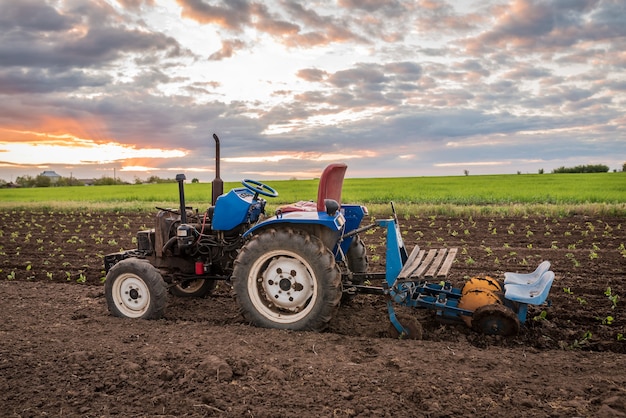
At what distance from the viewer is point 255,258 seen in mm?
5047

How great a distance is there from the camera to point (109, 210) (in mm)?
23219

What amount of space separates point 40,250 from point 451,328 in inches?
381

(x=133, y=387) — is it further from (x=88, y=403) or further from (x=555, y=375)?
(x=555, y=375)

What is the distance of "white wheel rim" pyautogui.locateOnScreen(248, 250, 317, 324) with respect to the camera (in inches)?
198

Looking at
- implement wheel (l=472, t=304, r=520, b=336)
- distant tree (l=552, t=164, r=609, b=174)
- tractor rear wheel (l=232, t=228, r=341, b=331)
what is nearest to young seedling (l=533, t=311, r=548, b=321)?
implement wheel (l=472, t=304, r=520, b=336)

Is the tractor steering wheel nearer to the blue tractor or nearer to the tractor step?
the blue tractor

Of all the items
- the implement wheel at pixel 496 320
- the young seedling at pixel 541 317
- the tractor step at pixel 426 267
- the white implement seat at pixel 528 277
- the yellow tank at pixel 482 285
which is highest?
the tractor step at pixel 426 267

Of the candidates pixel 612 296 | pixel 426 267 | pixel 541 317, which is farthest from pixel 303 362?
pixel 612 296

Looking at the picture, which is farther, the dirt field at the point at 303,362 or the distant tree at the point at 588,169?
the distant tree at the point at 588,169

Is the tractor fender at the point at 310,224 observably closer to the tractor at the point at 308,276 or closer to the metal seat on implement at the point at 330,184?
the tractor at the point at 308,276

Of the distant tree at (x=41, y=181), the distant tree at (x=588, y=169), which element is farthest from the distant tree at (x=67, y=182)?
the distant tree at (x=588, y=169)

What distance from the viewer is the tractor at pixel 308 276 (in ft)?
16.0

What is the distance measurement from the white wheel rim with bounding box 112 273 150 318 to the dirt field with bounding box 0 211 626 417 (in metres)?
0.18

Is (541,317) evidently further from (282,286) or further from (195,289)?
(195,289)
